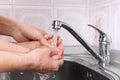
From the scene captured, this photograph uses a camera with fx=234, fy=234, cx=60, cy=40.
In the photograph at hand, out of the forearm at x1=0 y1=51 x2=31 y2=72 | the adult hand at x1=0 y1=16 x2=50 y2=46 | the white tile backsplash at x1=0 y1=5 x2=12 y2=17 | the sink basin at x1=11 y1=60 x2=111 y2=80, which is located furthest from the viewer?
the white tile backsplash at x1=0 y1=5 x2=12 y2=17

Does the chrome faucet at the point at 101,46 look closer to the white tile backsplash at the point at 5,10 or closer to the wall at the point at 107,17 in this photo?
the wall at the point at 107,17

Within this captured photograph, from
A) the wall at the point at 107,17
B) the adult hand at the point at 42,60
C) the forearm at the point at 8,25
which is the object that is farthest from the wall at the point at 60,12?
the adult hand at the point at 42,60

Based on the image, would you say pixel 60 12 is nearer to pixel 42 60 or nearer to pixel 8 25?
pixel 8 25

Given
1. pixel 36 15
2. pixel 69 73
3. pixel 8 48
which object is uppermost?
pixel 36 15

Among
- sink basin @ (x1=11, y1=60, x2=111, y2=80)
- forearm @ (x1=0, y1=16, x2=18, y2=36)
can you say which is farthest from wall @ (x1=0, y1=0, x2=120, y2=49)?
forearm @ (x1=0, y1=16, x2=18, y2=36)

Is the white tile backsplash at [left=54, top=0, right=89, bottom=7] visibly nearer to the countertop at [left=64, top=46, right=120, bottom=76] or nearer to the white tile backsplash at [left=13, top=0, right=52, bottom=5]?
the white tile backsplash at [left=13, top=0, right=52, bottom=5]

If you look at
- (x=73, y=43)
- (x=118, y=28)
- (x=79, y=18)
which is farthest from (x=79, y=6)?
(x=118, y=28)

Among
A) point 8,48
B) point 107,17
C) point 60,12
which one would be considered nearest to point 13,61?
point 8,48

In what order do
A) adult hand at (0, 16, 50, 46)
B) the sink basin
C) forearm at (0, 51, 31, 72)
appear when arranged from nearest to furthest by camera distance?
forearm at (0, 51, 31, 72) < adult hand at (0, 16, 50, 46) < the sink basin

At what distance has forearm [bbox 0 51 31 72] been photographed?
1.11 feet

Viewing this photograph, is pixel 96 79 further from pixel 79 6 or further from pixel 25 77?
pixel 79 6

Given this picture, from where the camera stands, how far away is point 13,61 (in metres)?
0.35

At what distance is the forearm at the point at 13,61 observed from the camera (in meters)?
0.34

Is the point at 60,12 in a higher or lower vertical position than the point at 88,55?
higher
